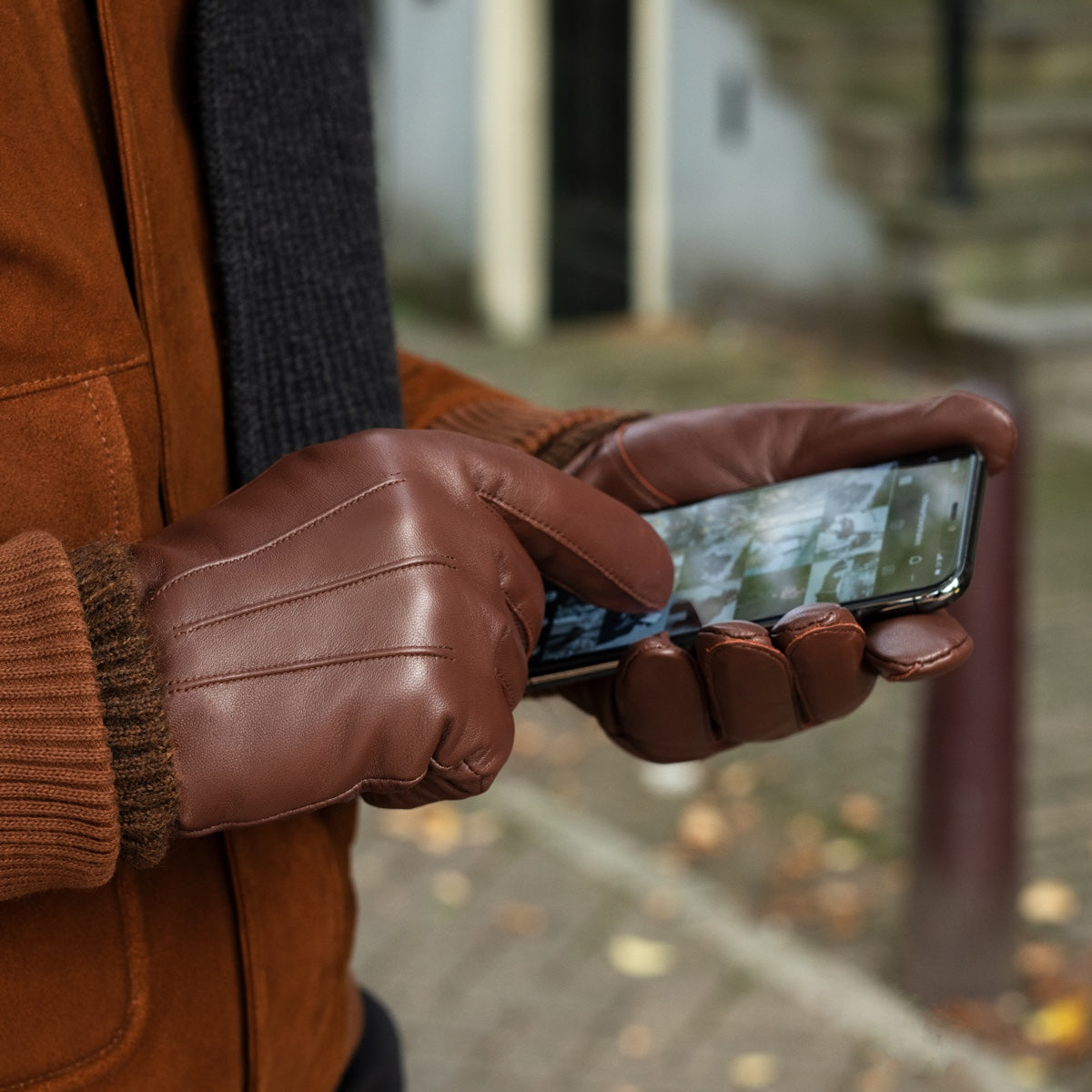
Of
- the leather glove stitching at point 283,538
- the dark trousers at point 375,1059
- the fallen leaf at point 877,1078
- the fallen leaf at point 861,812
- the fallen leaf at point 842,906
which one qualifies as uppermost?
the leather glove stitching at point 283,538

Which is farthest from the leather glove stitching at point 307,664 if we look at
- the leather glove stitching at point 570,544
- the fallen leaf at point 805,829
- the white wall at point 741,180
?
the white wall at point 741,180

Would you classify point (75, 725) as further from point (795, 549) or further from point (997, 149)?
point (997, 149)

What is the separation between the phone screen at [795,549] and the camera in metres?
1.26

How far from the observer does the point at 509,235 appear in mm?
7531

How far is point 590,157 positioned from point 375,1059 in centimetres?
651

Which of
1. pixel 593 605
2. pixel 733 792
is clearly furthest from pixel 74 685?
pixel 733 792

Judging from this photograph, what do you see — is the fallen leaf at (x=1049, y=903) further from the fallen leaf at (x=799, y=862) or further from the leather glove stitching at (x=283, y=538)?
the leather glove stitching at (x=283, y=538)

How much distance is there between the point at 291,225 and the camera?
3.95 feet

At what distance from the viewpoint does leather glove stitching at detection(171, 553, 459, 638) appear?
0.95 metres

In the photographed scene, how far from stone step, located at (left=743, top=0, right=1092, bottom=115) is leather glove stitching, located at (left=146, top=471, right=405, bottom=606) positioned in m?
6.24

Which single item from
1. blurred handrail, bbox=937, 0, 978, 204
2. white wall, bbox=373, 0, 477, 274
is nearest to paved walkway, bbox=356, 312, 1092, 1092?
blurred handrail, bbox=937, 0, 978, 204

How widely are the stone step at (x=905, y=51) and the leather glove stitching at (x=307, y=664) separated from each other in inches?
248

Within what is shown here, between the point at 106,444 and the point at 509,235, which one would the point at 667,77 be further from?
the point at 106,444

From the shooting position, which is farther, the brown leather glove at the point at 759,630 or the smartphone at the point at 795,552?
the smartphone at the point at 795,552
